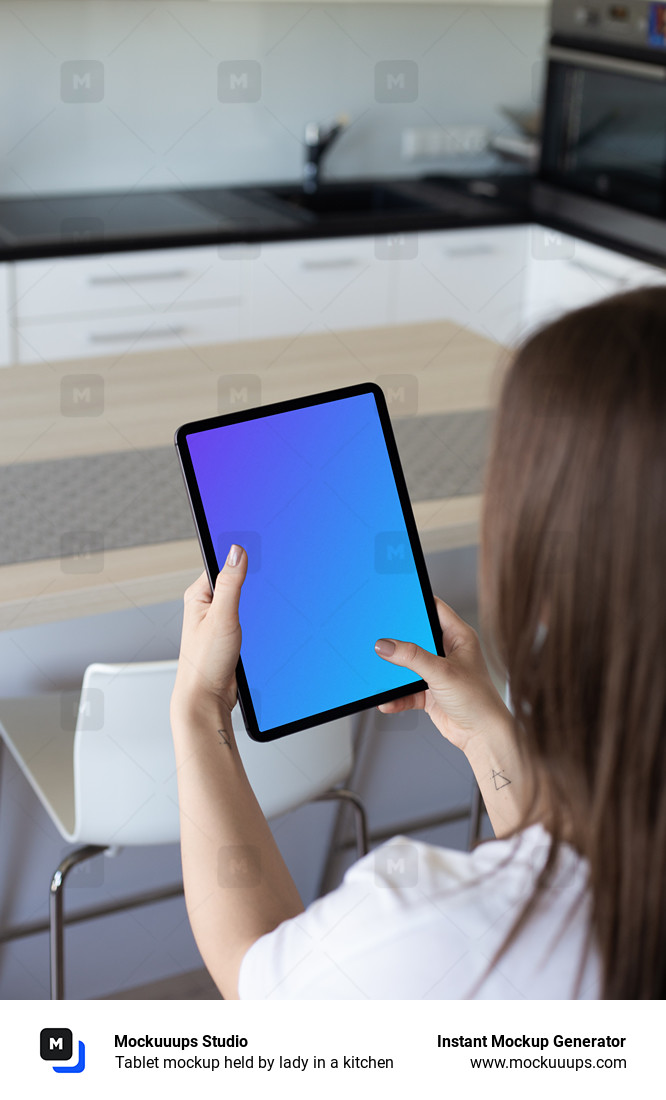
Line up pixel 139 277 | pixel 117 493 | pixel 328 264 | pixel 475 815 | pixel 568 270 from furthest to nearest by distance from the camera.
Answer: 1. pixel 568 270
2. pixel 328 264
3. pixel 139 277
4. pixel 475 815
5. pixel 117 493

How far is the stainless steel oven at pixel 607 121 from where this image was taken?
8.28 feet

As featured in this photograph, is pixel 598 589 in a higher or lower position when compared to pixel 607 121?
lower

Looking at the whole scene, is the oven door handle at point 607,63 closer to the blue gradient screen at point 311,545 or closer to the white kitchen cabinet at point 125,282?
the white kitchen cabinet at point 125,282

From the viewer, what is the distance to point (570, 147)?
112 inches

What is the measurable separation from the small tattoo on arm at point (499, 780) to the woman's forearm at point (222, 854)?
0.53ft

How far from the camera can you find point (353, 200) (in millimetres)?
3184

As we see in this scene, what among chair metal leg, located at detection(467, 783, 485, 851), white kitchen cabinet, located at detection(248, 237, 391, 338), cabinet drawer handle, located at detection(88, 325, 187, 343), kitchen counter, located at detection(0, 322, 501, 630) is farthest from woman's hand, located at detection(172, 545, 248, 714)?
white kitchen cabinet, located at detection(248, 237, 391, 338)

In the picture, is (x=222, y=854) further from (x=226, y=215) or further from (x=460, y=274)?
(x=460, y=274)

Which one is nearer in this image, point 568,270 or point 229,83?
point 568,270

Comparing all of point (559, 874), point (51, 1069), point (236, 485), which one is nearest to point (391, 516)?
point (236, 485)

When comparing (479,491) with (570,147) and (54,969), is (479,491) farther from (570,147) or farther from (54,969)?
(570,147)

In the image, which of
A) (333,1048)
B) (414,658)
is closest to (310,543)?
(414,658)

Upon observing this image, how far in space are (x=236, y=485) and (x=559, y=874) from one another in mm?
325

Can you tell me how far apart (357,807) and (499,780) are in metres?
0.53
